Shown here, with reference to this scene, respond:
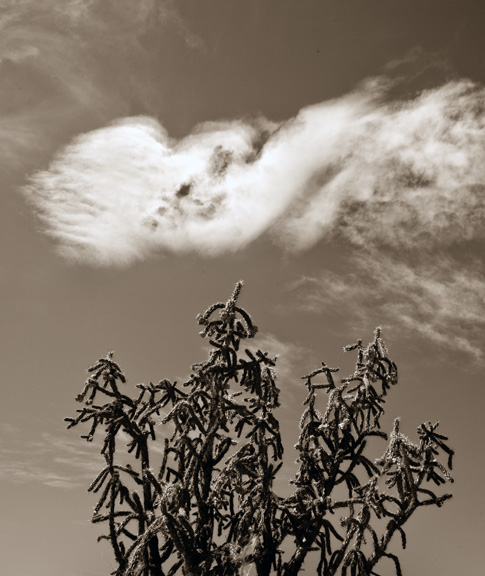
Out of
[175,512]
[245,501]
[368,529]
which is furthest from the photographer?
[245,501]

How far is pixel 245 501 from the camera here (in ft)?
28.7

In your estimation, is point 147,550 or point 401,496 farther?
point 401,496

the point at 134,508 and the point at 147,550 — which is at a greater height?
the point at 134,508

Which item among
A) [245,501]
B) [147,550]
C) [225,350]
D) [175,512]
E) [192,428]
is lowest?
[147,550]

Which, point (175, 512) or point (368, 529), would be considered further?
point (368, 529)

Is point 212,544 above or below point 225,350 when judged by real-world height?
below

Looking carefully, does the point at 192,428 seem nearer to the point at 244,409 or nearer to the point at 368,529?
the point at 244,409

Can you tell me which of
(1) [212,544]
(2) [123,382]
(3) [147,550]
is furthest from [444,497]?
(2) [123,382]

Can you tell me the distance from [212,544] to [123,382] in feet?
9.99

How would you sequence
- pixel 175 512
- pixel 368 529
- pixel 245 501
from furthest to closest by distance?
pixel 245 501
pixel 368 529
pixel 175 512

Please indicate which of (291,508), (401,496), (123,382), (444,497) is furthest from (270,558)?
(123,382)

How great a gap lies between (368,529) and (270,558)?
166 centimetres

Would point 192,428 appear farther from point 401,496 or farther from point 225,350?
point 401,496

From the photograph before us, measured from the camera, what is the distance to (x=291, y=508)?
8766 mm
